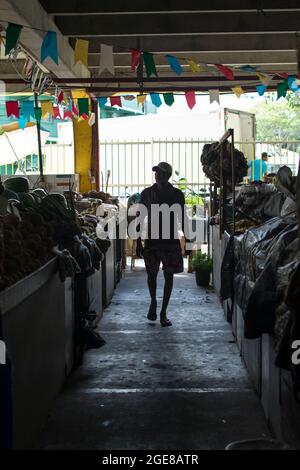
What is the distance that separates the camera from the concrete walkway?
14.1 feet

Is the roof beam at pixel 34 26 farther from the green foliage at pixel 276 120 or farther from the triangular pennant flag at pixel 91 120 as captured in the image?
the green foliage at pixel 276 120

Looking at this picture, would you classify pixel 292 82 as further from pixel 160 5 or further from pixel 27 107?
pixel 27 107

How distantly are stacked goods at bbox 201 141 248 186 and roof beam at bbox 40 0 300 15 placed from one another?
6.13 feet

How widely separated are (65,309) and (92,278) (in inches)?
61.8

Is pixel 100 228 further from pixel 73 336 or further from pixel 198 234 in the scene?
pixel 198 234

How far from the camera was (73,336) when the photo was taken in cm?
580

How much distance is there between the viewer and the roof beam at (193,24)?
9.28 meters

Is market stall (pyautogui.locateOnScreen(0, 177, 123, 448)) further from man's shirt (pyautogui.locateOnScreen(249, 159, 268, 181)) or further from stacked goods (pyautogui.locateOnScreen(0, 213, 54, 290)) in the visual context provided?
man's shirt (pyautogui.locateOnScreen(249, 159, 268, 181))

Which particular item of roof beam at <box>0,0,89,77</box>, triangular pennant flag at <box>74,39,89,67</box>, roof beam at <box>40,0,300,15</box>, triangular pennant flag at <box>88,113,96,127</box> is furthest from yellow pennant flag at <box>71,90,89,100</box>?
triangular pennant flag at <box>74,39,89,67</box>

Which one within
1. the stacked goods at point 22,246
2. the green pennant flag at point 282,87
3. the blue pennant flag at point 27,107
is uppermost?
the green pennant flag at point 282,87

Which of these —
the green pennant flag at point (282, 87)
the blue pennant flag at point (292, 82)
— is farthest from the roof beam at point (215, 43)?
the green pennant flag at point (282, 87)

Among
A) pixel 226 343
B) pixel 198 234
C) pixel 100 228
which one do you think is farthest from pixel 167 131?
pixel 226 343

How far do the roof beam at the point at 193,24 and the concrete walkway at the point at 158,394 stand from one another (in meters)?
4.50

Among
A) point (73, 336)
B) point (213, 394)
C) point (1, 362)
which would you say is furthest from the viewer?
point (73, 336)
